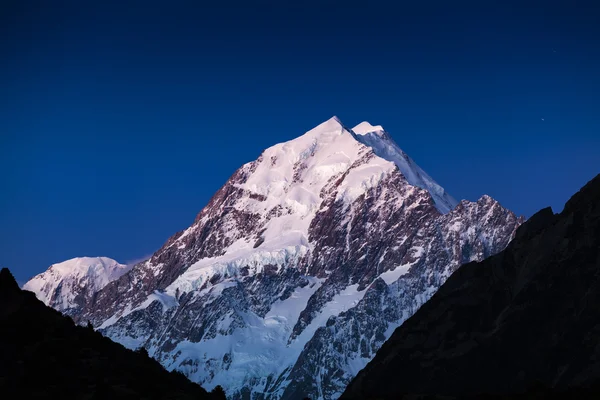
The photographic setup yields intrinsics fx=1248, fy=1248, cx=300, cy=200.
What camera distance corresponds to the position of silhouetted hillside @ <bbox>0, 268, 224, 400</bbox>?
100375mm

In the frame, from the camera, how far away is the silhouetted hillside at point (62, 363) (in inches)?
3952

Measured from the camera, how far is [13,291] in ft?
385

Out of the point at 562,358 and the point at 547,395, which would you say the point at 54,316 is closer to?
the point at 547,395

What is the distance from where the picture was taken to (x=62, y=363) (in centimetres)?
10600

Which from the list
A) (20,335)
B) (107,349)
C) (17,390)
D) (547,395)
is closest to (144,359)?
Result: (107,349)

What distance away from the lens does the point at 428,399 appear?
115875 mm

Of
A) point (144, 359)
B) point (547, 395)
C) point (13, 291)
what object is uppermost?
point (13, 291)

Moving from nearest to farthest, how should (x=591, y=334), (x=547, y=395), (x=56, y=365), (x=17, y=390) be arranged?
(x=17, y=390) < (x=56, y=365) < (x=547, y=395) < (x=591, y=334)

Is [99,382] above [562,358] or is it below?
below

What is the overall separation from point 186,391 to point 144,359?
361 inches

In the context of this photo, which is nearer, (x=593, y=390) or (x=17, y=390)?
(x=17, y=390)

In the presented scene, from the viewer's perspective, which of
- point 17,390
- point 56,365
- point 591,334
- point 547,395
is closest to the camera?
point 17,390

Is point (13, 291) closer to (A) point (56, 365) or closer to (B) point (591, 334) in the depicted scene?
(A) point (56, 365)

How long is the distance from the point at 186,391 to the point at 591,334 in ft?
345
